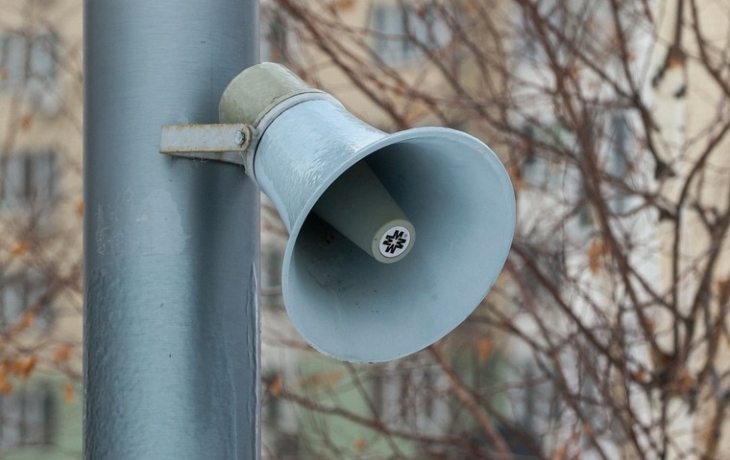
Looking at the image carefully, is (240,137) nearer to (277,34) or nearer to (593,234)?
(593,234)

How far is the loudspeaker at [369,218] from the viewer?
170 centimetres

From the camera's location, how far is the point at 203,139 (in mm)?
1801

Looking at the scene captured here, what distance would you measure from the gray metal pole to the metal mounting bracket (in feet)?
0.08

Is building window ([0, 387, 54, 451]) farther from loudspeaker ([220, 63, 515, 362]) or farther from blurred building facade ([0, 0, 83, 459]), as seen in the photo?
loudspeaker ([220, 63, 515, 362])

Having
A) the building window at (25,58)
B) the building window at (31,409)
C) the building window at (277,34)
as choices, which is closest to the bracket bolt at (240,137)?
the building window at (277,34)

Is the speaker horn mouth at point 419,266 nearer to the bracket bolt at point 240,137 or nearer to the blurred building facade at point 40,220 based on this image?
the bracket bolt at point 240,137

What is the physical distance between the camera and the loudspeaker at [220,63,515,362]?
1702mm

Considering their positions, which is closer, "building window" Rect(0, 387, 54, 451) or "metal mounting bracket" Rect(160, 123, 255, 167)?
"metal mounting bracket" Rect(160, 123, 255, 167)

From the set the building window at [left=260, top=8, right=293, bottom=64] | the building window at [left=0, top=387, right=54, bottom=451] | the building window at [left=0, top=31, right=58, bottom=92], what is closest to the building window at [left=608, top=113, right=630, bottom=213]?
the building window at [left=260, top=8, right=293, bottom=64]

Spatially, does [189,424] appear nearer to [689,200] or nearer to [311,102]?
[311,102]

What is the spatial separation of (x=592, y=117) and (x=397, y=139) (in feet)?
13.8

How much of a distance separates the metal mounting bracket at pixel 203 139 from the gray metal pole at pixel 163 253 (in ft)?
0.08

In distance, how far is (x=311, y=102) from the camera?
70.9 inches

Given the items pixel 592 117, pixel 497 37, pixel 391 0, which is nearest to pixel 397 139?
pixel 592 117
